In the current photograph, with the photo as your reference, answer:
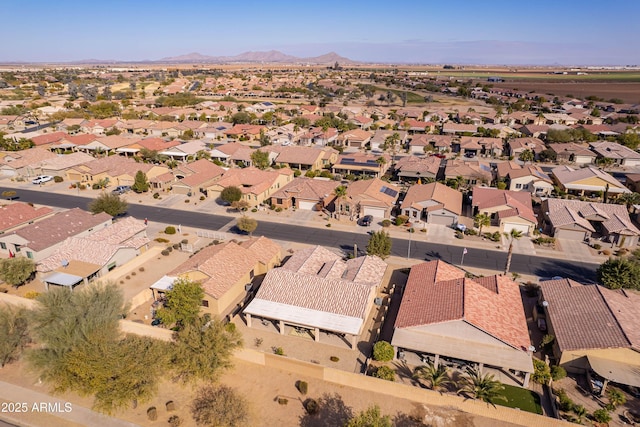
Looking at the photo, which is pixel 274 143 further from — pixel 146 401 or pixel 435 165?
pixel 146 401

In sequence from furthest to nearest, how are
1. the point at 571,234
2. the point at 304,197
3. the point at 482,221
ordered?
the point at 304,197
the point at 571,234
the point at 482,221

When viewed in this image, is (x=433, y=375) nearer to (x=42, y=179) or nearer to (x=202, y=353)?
(x=202, y=353)

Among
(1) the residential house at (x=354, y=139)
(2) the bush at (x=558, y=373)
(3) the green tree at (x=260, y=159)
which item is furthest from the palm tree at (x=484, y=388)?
(1) the residential house at (x=354, y=139)

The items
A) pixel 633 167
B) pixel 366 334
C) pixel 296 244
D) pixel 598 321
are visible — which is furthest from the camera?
pixel 633 167

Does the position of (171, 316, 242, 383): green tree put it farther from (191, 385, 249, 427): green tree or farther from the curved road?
the curved road

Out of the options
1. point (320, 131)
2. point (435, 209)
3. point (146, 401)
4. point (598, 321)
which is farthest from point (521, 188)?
point (146, 401)

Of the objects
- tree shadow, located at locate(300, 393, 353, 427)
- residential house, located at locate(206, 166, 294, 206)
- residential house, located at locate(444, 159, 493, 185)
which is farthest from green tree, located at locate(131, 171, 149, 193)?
residential house, located at locate(444, 159, 493, 185)

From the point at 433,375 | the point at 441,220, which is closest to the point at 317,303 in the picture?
the point at 433,375
